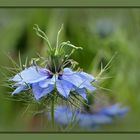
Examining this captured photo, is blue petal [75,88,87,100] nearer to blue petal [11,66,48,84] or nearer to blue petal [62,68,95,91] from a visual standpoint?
blue petal [62,68,95,91]

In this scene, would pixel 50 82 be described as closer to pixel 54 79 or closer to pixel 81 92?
pixel 54 79

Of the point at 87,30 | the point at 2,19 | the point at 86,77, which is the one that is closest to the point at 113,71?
the point at 87,30

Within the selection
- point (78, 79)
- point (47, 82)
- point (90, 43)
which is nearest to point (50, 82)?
point (47, 82)

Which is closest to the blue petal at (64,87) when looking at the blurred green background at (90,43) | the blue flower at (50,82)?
the blue flower at (50,82)

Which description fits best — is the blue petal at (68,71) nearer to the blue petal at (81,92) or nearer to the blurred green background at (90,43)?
the blue petal at (81,92)

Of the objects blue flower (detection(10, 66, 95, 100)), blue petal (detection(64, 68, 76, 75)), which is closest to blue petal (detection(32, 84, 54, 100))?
blue flower (detection(10, 66, 95, 100))

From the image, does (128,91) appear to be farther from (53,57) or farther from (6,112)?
(53,57)

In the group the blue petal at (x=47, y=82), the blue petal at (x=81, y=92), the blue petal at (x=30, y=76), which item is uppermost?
the blue petal at (x=30, y=76)
